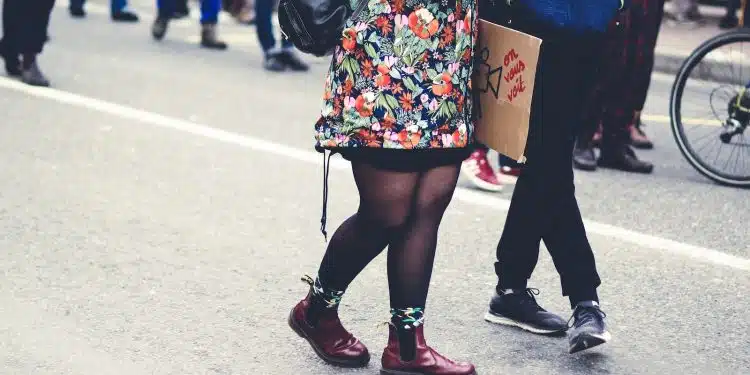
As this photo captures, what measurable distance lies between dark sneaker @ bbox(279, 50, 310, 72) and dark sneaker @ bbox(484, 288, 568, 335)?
18.2ft

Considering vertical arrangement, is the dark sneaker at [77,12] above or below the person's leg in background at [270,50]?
below

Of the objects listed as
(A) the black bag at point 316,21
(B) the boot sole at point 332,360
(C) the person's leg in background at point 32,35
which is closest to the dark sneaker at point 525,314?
(B) the boot sole at point 332,360

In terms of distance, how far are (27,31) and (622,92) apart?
383 cm

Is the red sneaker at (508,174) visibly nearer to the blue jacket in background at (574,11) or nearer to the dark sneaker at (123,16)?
the blue jacket in background at (574,11)

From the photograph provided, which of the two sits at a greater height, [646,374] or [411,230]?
[411,230]

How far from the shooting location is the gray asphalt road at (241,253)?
12.3 ft

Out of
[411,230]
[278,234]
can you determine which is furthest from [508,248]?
[278,234]

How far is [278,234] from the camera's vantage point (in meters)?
4.96

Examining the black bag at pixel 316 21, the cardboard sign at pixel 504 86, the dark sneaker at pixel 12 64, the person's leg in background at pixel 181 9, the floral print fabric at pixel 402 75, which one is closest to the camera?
the black bag at pixel 316 21

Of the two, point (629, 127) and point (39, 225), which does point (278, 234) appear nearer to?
point (39, 225)

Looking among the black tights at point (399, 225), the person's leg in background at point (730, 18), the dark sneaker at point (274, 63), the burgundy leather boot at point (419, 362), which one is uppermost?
the black tights at point (399, 225)

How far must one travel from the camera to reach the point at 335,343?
3613 millimetres

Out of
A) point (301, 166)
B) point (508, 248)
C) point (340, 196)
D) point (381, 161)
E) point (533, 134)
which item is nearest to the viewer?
point (381, 161)

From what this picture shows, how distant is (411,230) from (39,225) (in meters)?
2.16
